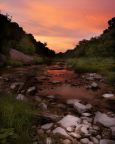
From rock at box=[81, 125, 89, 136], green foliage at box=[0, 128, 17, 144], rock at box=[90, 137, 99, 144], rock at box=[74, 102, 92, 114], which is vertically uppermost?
green foliage at box=[0, 128, 17, 144]

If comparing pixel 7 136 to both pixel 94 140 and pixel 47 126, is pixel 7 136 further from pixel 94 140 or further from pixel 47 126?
pixel 94 140

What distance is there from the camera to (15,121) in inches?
239

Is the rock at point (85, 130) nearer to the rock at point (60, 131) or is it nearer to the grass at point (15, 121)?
the rock at point (60, 131)

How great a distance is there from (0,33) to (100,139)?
23.7m

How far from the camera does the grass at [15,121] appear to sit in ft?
17.6

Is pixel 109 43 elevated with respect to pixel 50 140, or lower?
elevated

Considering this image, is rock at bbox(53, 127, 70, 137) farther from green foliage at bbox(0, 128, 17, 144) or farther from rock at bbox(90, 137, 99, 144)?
green foliage at bbox(0, 128, 17, 144)

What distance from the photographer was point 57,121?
7.21 metres

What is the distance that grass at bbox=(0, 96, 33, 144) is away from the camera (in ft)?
17.6

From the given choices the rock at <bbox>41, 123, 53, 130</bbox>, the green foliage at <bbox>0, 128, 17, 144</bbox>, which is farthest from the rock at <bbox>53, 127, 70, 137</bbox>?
the green foliage at <bbox>0, 128, 17, 144</bbox>

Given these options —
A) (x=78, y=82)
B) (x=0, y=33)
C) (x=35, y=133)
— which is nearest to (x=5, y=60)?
(x=0, y=33)

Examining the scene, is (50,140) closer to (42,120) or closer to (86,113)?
(42,120)

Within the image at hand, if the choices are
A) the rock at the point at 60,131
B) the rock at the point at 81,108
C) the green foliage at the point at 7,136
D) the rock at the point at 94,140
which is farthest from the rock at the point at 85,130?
the green foliage at the point at 7,136

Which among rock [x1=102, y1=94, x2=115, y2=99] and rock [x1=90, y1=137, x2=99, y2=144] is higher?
rock [x1=102, y1=94, x2=115, y2=99]
